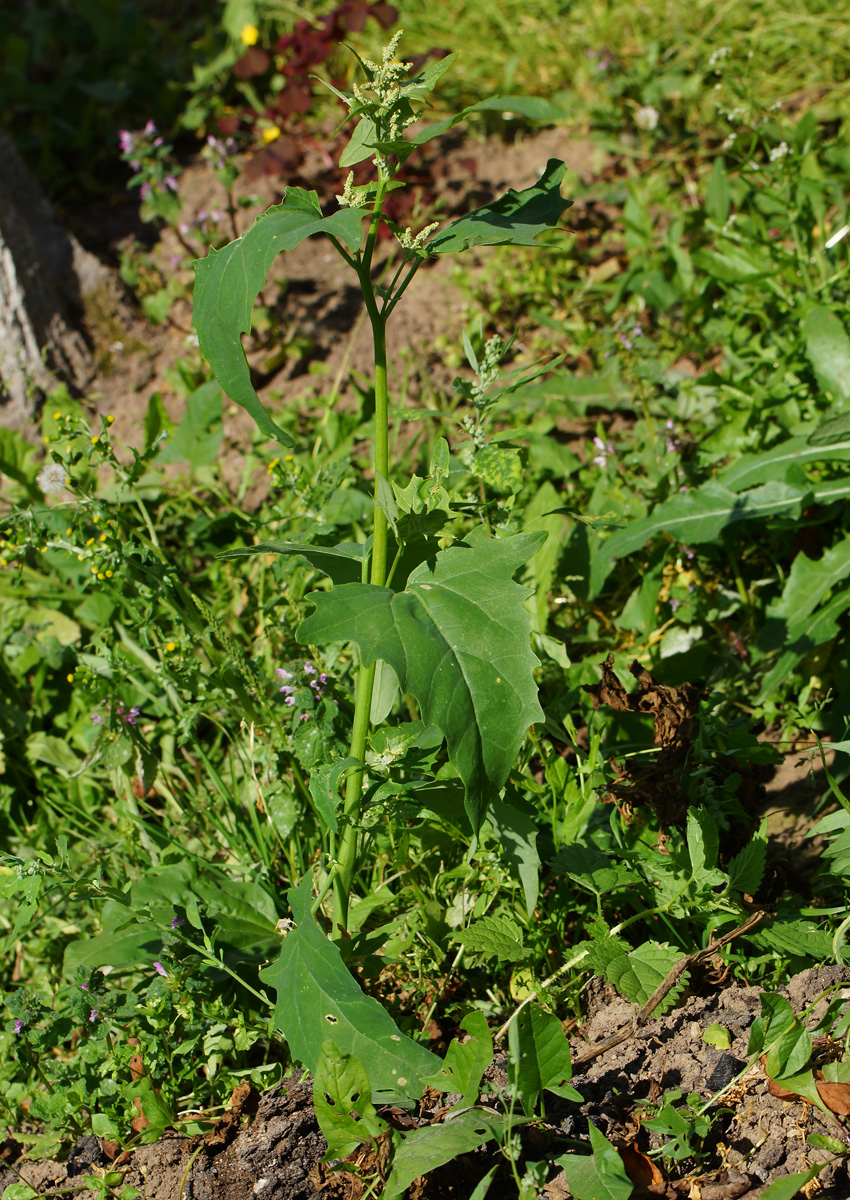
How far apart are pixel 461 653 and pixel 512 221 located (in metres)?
0.76

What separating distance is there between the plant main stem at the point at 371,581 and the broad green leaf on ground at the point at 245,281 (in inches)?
4.2

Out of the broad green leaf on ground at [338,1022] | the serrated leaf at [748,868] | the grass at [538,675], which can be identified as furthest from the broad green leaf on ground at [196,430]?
the serrated leaf at [748,868]

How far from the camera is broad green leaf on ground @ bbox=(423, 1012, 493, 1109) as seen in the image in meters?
1.46

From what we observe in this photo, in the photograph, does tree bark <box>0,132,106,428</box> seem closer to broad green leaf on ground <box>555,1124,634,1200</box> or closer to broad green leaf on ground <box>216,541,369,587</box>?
broad green leaf on ground <box>216,541,369,587</box>

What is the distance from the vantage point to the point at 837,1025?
1.55m

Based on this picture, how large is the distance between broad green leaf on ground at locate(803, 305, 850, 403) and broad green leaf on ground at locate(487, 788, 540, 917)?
1.69 metres

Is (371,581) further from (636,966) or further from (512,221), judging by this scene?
(636,966)

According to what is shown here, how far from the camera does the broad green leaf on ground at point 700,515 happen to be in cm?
249

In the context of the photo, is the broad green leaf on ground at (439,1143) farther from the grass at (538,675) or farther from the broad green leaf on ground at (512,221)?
the broad green leaf on ground at (512,221)

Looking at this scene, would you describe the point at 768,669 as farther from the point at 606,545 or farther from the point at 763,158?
the point at 763,158

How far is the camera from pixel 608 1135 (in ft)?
5.12

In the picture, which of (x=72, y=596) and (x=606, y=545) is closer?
(x=606, y=545)

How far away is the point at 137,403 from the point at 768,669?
2859mm

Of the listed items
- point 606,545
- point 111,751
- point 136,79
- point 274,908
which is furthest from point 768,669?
point 136,79
